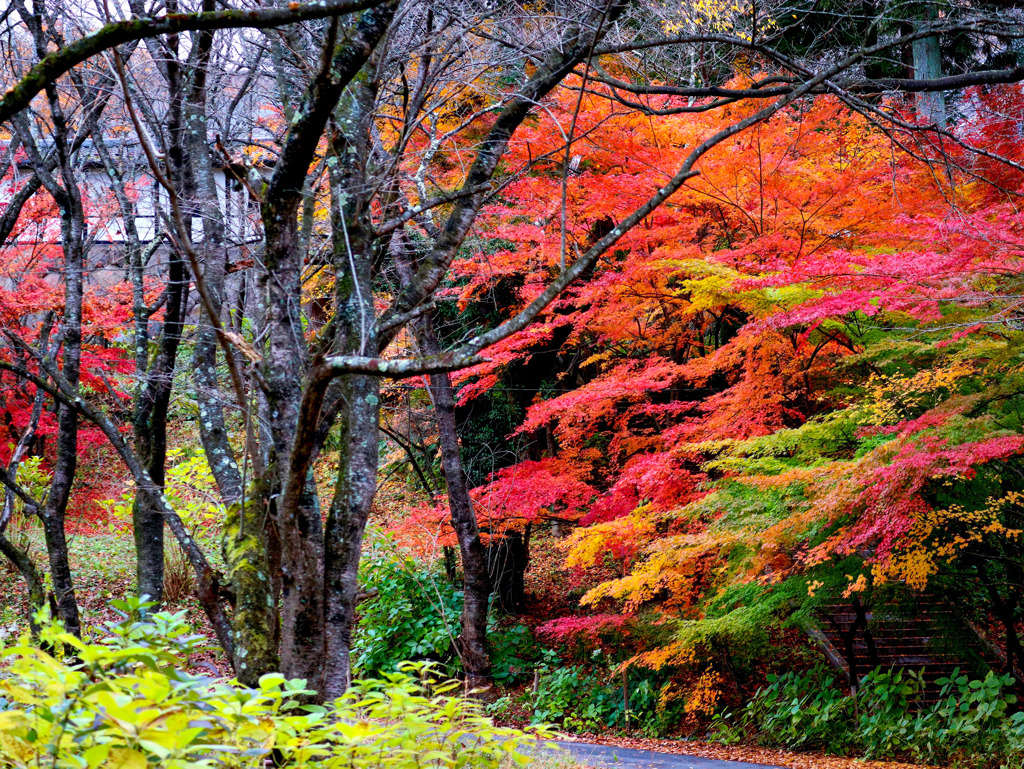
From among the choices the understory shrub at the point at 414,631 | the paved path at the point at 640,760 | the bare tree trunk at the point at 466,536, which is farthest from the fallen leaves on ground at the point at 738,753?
the understory shrub at the point at 414,631

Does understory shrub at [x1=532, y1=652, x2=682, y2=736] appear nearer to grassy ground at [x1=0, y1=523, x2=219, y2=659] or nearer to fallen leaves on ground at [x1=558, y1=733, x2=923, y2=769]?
fallen leaves on ground at [x1=558, y1=733, x2=923, y2=769]

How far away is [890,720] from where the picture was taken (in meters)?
7.09

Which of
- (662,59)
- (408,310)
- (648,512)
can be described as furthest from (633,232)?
(408,310)

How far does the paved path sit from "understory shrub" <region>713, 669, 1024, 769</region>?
99cm

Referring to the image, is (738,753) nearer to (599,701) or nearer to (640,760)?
(640,760)

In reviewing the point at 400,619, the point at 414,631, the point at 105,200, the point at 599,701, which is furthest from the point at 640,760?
the point at 105,200

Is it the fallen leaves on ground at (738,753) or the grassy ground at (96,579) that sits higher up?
the grassy ground at (96,579)

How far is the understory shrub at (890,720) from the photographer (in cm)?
641

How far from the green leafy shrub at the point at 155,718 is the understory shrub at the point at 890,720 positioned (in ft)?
19.0

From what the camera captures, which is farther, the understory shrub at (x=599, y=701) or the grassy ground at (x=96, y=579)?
the grassy ground at (x=96, y=579)

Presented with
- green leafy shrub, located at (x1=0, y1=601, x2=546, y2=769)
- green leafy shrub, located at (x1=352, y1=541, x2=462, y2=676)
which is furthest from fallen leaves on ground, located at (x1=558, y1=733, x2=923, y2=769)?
green leafy shrub, located at (x1=0, y1=601, x2=546, y2=769)

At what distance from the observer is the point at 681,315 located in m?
9.38

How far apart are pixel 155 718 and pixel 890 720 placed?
7427 mm

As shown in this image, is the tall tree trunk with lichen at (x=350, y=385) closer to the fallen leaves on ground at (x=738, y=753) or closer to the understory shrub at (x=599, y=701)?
the fallen leaves on ground at (x=738, y=753)
